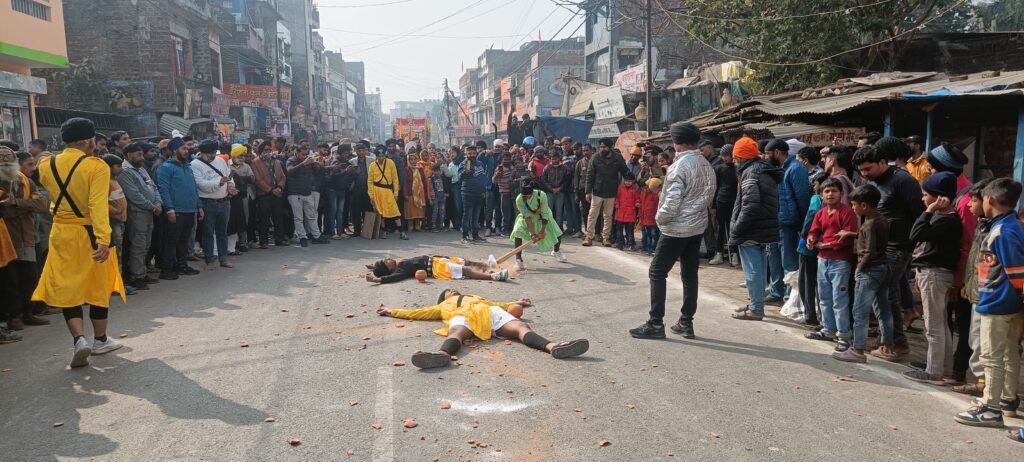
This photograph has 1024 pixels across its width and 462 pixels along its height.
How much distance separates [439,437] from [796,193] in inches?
202

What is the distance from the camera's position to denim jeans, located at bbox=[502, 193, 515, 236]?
14789mm

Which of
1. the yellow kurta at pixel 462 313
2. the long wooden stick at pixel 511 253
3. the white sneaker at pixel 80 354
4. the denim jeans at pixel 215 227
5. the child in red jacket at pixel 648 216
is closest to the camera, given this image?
the white sneaker at pixel 80 354

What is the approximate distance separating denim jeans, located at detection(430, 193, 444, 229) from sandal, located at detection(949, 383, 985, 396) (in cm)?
1195

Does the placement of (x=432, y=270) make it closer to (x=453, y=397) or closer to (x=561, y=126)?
(x=453, y=397)

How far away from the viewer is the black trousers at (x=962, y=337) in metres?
5.12

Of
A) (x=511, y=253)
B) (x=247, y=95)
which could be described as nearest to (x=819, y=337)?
(x=511, y=253)

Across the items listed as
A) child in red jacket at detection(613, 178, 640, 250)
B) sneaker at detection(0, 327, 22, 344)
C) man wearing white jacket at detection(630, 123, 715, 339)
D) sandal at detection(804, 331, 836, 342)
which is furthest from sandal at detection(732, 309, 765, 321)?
sneaker at detection(0, 327, 22, 344)

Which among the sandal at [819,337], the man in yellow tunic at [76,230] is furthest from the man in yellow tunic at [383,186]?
the sandal at [819,337]

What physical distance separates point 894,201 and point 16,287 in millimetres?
8646

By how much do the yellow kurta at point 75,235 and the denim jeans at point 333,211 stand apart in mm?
8544

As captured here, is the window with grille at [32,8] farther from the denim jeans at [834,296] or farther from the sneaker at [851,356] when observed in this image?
the sneaker at [851,356]

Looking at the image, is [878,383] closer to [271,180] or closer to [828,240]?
[828,240]

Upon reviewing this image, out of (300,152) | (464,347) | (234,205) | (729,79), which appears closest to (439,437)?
(464,347)

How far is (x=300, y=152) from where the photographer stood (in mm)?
13680
